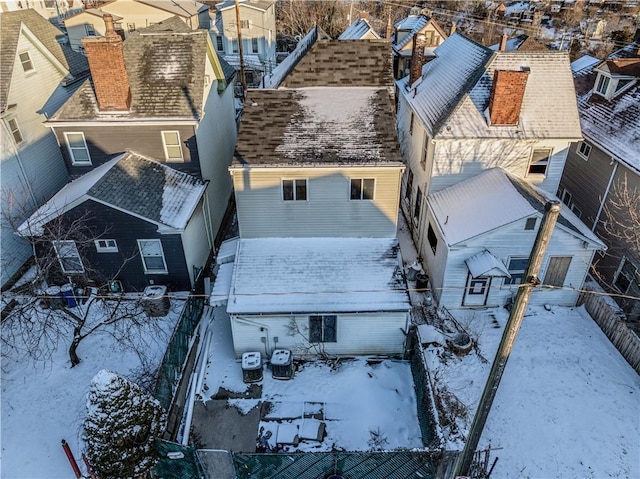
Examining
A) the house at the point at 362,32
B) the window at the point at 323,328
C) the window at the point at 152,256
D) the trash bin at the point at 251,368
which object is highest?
the house at the point at 362,32

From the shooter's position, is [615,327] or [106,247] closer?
[615,327]

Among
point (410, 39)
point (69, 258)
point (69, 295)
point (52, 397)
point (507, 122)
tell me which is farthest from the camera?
point (410, 39)

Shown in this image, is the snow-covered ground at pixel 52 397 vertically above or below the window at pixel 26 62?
below

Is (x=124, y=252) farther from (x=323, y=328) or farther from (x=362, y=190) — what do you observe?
(x=362, y=190)

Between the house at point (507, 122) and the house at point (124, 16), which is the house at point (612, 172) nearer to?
the house at point (507, 122)

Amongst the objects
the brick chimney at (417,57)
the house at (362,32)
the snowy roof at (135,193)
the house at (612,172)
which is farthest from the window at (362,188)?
the house at (362,32)

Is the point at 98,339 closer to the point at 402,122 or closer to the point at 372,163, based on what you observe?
the point at 372,163

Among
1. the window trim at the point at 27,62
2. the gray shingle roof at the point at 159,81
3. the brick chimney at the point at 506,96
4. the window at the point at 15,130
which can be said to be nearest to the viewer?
the brick chimney at the point at 506,96

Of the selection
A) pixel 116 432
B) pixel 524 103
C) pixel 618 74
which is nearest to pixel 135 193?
pixel 116 432

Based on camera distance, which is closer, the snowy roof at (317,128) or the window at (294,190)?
the snowy roof at (317,128)
